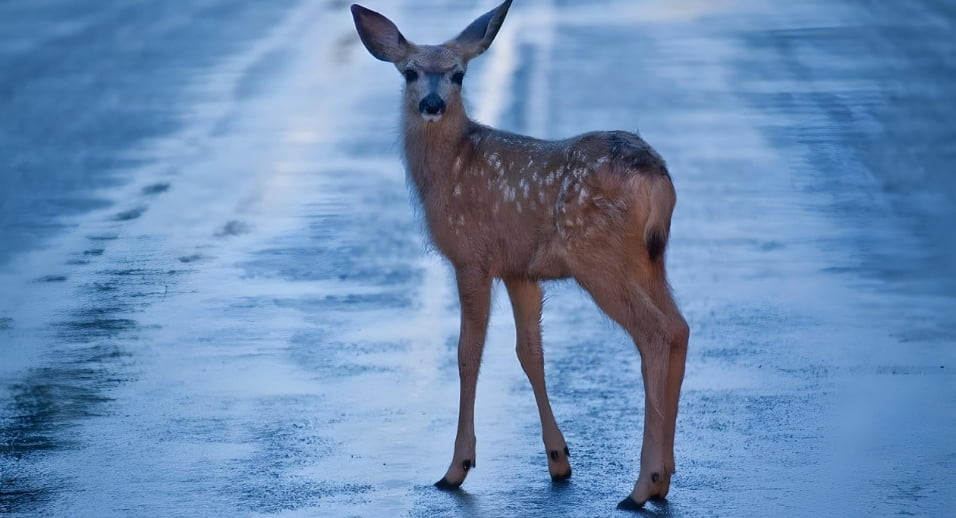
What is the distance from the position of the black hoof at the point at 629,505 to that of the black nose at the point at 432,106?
199 centimetres

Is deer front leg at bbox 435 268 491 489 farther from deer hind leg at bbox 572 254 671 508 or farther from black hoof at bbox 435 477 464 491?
deer hind leg at bbox 572 254 671 508


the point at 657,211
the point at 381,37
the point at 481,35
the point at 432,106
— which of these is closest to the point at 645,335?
the point at 657,211

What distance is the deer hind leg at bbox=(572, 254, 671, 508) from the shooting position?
7.48m

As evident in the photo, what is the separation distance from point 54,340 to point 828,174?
23.8 feet

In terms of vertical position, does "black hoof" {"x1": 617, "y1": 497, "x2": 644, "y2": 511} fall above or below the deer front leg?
below

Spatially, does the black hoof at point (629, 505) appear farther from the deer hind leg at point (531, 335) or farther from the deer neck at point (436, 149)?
the deer neck at point (436, 149)

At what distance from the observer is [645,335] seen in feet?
25.2

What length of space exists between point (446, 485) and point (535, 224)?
119 centimetres

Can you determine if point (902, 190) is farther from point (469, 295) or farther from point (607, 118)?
point (469, 295)

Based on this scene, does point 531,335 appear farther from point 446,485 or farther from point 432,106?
point 432,106

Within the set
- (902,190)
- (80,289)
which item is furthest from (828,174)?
(80,289)

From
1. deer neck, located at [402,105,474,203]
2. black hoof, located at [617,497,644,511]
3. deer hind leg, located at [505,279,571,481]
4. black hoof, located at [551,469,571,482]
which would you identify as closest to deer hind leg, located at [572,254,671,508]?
black hoof, located at [617,497,644,511]

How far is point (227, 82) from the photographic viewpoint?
68.2 ft

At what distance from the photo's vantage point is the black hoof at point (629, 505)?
740 cm
